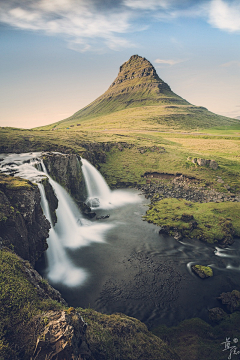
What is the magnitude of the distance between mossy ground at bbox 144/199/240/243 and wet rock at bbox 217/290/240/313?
10.7 meters

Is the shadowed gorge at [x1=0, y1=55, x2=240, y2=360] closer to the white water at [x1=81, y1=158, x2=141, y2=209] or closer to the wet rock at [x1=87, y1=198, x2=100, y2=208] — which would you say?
the wet rock at [x1=87, y1=198, x2=100, y2=208]

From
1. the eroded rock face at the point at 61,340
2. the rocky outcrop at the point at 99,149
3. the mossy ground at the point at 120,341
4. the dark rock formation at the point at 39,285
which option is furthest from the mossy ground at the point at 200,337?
the rocky outcrop at the point at 99,149

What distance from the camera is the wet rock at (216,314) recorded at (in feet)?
63.5

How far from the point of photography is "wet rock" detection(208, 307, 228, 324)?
1935 centimetres

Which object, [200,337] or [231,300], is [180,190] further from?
[200,337]

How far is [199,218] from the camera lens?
37875mm

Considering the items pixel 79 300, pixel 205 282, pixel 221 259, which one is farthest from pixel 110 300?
pixel 221 259

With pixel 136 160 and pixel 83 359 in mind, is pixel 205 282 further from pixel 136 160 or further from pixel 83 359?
pixel 136 160

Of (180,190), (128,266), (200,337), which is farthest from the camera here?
(180,190)

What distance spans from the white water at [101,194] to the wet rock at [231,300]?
94.7ft

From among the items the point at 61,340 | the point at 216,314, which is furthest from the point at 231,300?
the point at 61,340

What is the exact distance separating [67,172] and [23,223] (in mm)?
24718

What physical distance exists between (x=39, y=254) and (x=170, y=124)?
508 ft
